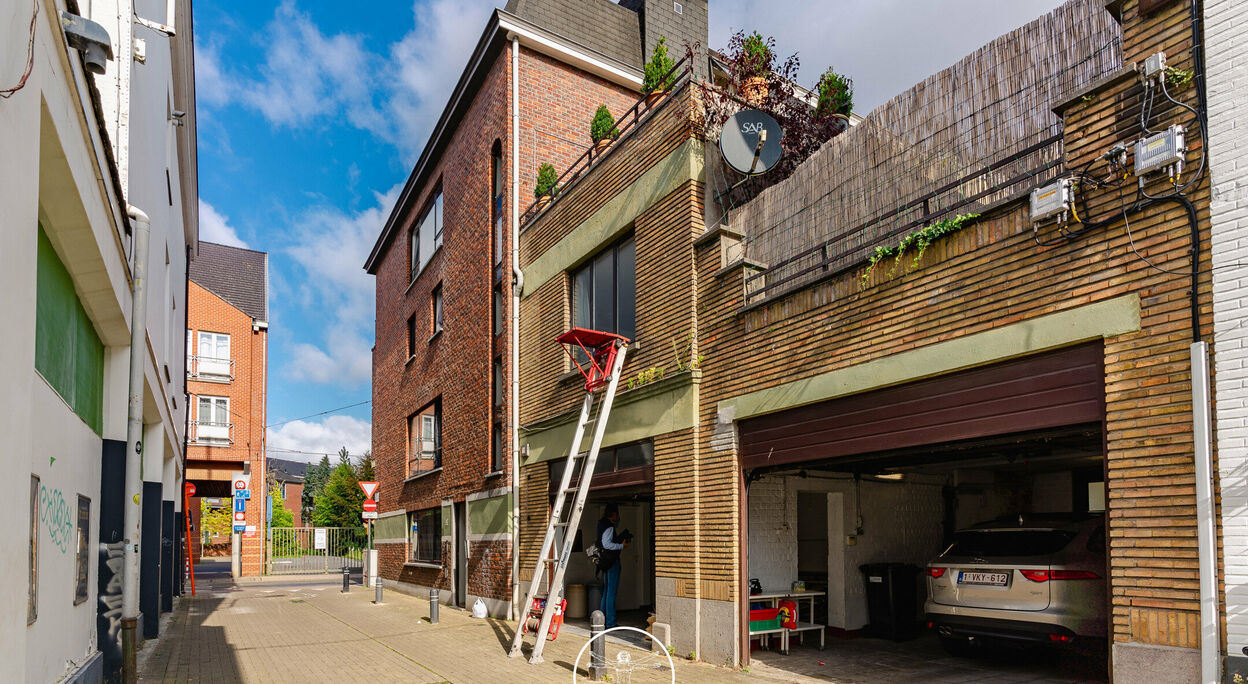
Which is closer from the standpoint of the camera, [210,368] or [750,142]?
[750,142]

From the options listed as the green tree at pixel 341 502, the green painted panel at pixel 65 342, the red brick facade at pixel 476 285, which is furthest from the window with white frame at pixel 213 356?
the green painted panel at pixel 65 342

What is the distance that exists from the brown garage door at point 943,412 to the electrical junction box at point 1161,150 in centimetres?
142

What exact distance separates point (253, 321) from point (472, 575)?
2588cm

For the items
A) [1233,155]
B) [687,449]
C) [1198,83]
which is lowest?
[687,449]

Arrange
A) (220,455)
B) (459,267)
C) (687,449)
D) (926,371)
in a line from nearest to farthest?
(926,371)
(687,449)
(459,267)
(220,455)

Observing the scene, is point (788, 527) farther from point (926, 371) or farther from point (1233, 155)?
point (1233, 155)

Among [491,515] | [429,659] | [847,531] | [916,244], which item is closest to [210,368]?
[491,515]

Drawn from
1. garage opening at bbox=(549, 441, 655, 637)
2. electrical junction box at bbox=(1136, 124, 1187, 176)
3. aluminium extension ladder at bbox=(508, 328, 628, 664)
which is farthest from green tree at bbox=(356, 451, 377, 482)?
electrical junction box at bbox=(1136, 124, 1187, 176)

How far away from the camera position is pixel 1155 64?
6.33 meters

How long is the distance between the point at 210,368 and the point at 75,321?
31.8 metres

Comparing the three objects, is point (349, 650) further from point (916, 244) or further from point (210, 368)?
point (210, 368)

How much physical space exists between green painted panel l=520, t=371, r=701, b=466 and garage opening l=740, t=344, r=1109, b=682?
3.80 feet

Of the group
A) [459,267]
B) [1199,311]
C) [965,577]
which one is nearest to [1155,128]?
[1199,311]

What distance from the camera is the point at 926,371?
8.30 m
